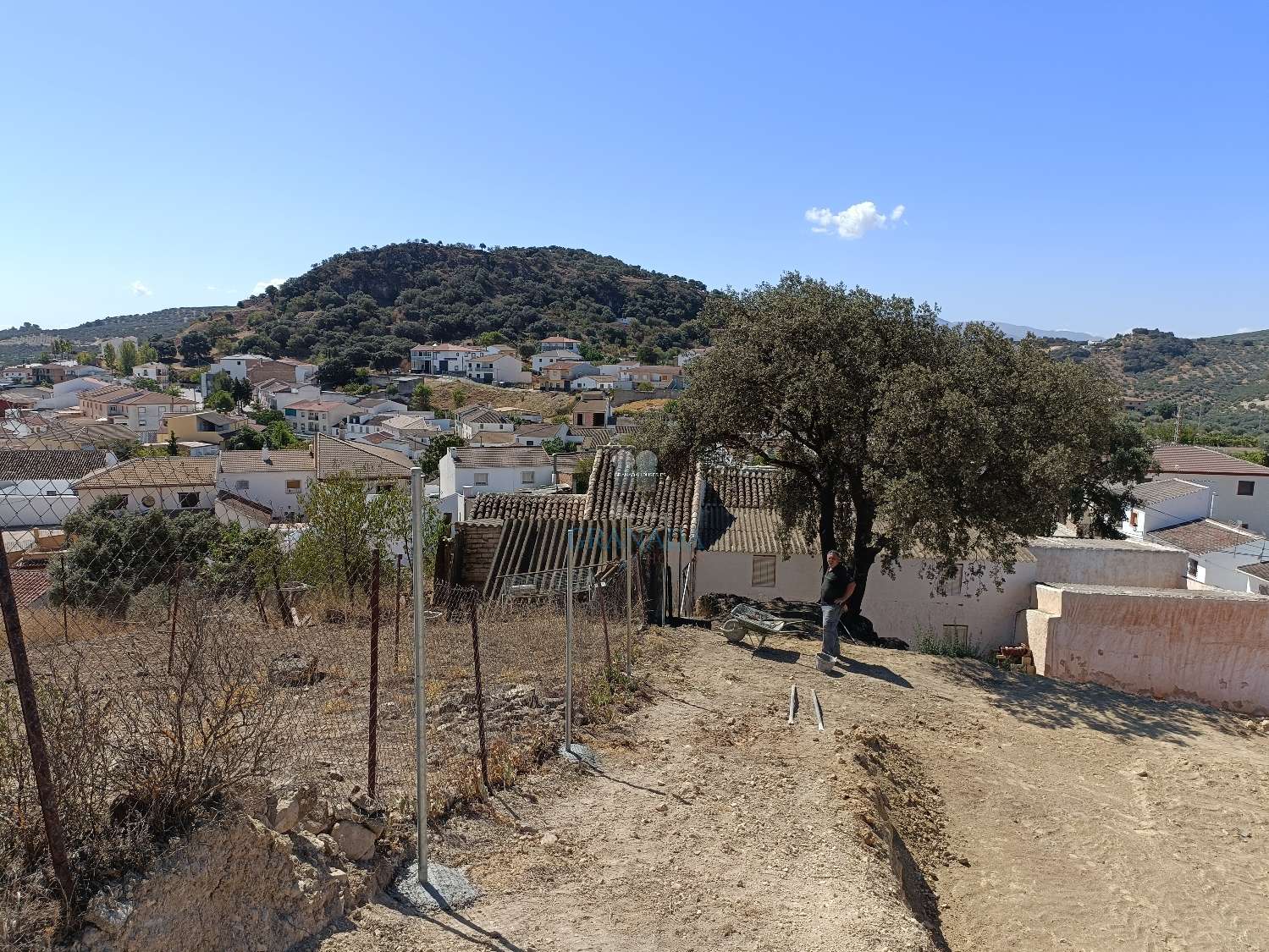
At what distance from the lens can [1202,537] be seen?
94.4 feet

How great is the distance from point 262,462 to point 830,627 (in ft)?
128

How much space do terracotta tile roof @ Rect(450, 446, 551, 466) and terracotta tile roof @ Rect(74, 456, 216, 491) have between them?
13077 millimetres

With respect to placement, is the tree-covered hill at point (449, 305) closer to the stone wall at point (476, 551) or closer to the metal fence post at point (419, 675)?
the stone wall at point (476, 551)

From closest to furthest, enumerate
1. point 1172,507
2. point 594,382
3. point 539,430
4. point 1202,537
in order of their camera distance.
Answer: point 1202,537, point 1172,507, point 539,430, point 594,382

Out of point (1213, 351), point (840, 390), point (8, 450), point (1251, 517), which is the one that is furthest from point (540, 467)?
point (1213, 351)

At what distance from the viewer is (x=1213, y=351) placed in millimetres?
100312

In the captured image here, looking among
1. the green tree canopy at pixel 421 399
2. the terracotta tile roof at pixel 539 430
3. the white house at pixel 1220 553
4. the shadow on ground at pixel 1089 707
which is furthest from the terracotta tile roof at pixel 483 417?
the shadow on ground at pixel 1089 707

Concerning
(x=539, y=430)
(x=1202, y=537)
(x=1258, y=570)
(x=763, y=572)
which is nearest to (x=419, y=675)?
(x=763, y=572)

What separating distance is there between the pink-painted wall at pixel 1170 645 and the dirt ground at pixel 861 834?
2.47 meters

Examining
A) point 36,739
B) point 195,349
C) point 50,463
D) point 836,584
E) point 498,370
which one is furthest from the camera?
point 195,349

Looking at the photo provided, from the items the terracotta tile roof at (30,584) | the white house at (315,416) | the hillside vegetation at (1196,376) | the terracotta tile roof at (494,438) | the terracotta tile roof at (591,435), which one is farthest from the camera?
the white house at (315,416)

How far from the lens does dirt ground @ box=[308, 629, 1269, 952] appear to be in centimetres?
492

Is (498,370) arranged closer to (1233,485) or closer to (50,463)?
(50,463)

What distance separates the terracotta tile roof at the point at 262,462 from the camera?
42.3 m
